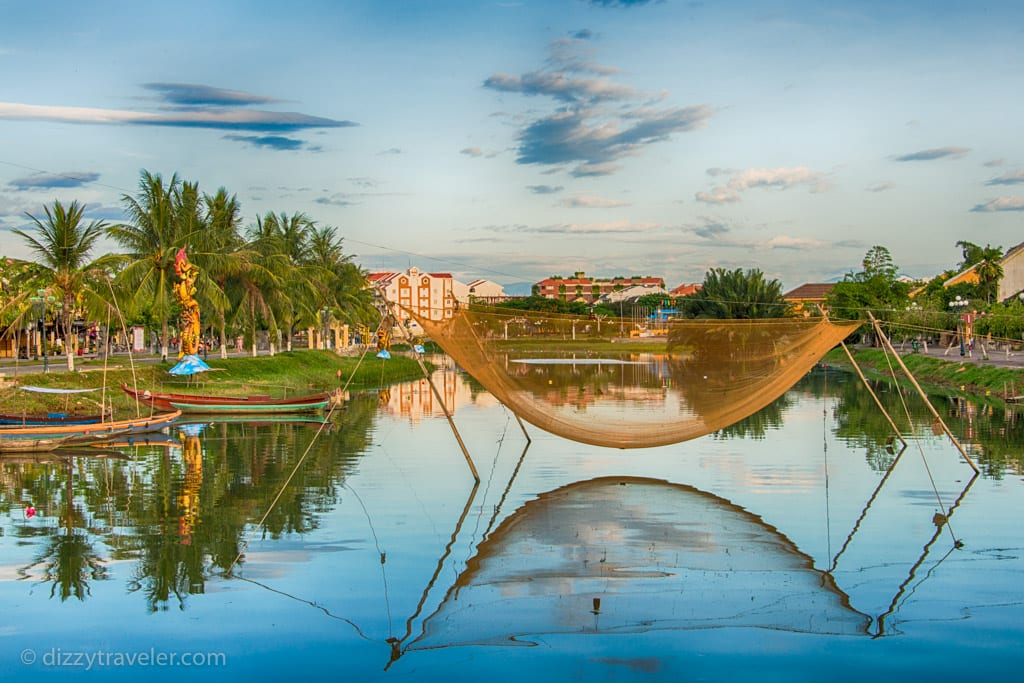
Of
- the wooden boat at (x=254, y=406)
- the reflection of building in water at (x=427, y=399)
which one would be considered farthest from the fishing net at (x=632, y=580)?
the wooden boat at (x=254, y=406)

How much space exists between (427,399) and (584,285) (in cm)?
14612

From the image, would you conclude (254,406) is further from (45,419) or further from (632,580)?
(632,580)

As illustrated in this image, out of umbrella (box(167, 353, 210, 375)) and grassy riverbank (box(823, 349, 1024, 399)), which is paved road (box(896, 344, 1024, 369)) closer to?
grassy riverbank (box(823, 349, 1024, 399))

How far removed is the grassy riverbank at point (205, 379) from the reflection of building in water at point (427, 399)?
3.63 feet

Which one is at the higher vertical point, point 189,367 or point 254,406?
point 189,367

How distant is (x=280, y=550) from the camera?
991 centimetres

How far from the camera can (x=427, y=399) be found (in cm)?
3105

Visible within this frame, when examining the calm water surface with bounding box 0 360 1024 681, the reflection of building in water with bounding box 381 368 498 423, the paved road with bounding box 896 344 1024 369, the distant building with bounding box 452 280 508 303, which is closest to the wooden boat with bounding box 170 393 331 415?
the reflection of building in water with bounding box 381 368 498 423

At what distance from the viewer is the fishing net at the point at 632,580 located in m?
7.52

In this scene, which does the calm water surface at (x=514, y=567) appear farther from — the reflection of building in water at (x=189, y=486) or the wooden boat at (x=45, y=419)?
the wooden boat at (x=45, y=419)

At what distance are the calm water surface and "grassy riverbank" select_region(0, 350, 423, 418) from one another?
2599 mm

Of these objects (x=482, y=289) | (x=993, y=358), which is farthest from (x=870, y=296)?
(x=482, y=289)

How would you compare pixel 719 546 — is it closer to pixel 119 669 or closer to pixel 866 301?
pixel 119 669
